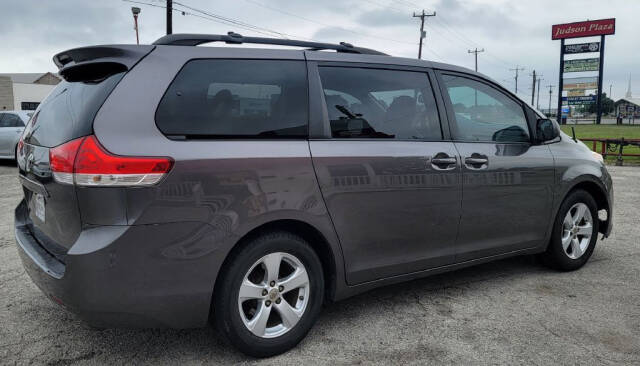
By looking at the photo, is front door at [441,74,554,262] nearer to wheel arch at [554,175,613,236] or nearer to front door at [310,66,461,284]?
front door at [310,66,461,284]

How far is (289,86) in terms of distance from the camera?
2.98m

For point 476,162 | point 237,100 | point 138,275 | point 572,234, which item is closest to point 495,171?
point 476,162

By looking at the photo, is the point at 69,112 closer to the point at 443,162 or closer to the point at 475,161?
the point at 443,162

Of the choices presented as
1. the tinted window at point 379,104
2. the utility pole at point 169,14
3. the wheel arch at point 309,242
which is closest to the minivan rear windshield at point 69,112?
the wheel arch at point 309,242

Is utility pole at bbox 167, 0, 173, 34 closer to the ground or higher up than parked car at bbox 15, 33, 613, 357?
higher up

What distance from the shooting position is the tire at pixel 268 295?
2.68 meters

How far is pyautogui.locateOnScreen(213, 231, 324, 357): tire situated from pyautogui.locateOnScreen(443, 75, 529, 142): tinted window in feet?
5.04

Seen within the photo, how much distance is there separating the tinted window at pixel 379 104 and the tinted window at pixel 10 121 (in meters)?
13.5

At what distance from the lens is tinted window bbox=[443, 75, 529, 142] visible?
3.75 m

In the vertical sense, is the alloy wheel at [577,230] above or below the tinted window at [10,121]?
below

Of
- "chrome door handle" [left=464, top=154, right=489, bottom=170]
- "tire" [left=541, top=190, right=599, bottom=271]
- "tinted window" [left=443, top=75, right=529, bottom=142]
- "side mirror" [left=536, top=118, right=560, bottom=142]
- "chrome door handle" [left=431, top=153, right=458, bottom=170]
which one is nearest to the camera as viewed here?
"chrome door handle" [left=431, top=153, right=458, bottom=170]

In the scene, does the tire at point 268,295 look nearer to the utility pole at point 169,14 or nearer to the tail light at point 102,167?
the tail light at point 102,167

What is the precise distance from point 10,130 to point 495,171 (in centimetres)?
1397

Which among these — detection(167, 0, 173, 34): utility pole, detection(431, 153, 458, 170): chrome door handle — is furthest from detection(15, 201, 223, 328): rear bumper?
detection(167, 0, 173, 34): utility pole
